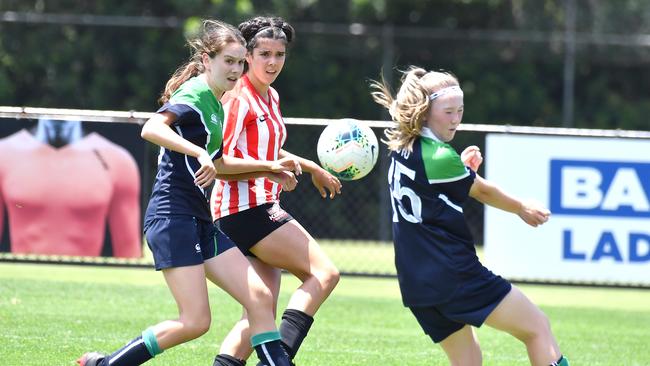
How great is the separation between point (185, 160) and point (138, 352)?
3.27 feet

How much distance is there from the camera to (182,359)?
7574 mm

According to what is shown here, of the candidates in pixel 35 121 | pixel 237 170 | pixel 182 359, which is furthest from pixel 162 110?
pixel 35 121

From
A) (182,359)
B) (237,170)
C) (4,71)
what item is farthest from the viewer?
(4,71)

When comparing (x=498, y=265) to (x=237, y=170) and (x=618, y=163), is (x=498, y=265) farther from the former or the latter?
(x=237, y=170)

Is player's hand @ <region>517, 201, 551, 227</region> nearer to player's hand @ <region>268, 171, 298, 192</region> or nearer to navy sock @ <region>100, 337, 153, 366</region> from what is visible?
player's hand @ <region>268, 171, 298, 192</region>

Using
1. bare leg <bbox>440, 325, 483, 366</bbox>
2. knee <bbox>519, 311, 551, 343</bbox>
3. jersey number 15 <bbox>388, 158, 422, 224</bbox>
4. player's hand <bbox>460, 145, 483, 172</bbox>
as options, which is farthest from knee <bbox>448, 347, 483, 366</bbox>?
player's hand <bbox>460, 145, 483, 172</bbox>

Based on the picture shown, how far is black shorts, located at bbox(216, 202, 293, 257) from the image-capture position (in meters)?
6.68

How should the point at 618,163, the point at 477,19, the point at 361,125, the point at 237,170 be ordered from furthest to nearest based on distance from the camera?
1. the point at 477,19
2. the point at 618,163
3. the point at 361,125
4. the point at 237,170

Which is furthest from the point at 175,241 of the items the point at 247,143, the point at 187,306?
the point at 247,143

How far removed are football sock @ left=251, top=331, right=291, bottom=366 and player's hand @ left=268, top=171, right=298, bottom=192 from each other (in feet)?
2.76

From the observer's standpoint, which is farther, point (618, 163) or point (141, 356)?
point (618, 163)

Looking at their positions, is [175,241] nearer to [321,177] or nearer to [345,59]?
[321,177]

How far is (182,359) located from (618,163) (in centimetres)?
559

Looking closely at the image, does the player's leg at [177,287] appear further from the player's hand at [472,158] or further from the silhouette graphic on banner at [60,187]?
the silhouette graphic on banner at [60,187]
